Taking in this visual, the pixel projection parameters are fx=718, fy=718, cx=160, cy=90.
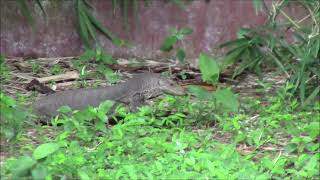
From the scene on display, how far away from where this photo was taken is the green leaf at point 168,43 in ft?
19.5

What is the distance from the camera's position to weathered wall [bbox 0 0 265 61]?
5.86m

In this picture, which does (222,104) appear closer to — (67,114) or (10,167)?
(67,114)

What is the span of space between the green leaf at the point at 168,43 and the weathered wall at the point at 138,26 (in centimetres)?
10

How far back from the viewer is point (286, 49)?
5.67m

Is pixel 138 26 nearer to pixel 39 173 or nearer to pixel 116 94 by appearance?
pixel 116 94

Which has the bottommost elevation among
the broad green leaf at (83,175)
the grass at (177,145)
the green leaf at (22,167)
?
the grass at (177,145)

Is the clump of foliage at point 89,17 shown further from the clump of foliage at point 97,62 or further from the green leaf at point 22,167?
the green leaf at point 22,167

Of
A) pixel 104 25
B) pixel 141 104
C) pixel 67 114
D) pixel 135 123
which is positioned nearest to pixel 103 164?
pixel 135 123

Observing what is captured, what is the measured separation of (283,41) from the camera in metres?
5.69

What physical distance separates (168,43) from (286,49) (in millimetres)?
973

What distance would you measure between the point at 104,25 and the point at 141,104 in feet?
4.19

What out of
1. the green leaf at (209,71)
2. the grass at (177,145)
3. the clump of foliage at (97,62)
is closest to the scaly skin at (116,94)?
the grass at (177,145)

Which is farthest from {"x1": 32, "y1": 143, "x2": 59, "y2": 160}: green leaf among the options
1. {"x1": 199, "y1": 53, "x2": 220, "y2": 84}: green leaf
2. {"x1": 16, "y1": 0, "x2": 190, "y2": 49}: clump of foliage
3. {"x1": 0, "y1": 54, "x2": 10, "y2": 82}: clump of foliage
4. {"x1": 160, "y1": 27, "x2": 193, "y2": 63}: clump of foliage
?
{"x1": 160, "y1": 27, "x2": 193, "y2": 63}: clump of foliage

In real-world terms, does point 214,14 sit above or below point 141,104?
above
